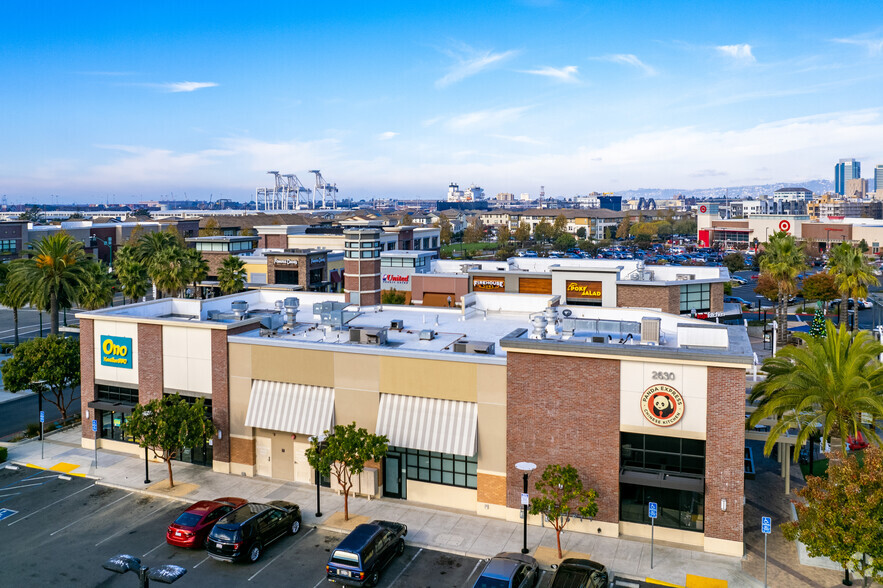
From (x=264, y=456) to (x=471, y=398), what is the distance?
12.1 metres

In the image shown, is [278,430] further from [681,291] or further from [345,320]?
[681,291]

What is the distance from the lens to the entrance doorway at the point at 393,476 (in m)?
34.2

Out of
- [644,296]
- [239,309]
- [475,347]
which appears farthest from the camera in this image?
[644,296]

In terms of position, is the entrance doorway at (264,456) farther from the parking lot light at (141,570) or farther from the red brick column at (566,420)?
the parking lot light at (141,570)

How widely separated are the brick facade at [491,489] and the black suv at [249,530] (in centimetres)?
829

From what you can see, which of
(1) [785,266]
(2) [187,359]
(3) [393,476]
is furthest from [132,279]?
(1) [785,266]

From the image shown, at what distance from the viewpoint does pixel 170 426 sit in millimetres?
34531

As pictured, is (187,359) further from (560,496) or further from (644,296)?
(644,296)

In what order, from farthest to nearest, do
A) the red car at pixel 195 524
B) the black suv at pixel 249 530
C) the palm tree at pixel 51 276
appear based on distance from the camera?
the palm tree at pixel 51 276 < the red car at pixel 195 524 < the black suv at pixel 249 530

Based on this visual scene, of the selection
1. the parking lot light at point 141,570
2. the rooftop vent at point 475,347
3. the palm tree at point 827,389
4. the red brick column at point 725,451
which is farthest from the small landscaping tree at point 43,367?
the palm tree at point 827,389

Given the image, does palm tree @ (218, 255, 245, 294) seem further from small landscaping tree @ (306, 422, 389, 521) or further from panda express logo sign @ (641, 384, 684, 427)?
panda express logo sign @ (641, 384, 684, 427)

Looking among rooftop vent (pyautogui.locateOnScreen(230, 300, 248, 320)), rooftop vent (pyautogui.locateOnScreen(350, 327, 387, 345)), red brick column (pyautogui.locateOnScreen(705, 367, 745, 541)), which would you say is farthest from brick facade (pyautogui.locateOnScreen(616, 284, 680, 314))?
red brick column (pyautogui.locateOnScreen(705, 367, 745, 541))

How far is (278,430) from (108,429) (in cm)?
1267

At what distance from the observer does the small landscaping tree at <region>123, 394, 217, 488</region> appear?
34500 mm
